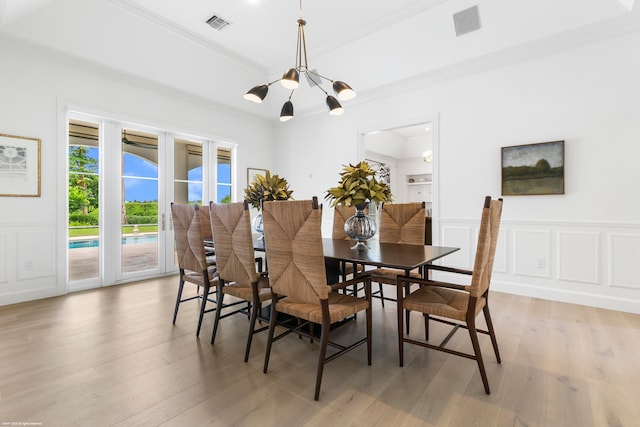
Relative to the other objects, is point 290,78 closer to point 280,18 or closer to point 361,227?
point 361,227

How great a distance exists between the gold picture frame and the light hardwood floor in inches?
55.1

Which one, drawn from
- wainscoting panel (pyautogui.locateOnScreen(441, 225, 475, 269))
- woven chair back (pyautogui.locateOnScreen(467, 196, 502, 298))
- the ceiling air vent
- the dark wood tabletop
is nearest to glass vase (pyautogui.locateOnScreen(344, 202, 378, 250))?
the dark wood tabletop

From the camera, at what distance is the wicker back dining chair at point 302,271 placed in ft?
5.73

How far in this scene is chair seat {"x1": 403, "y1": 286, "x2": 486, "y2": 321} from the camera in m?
1.83

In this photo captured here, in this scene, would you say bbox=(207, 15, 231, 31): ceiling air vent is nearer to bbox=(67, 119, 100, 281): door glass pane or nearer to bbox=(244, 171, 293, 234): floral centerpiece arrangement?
bbox=(67, 119, 100, 281): door glass pane

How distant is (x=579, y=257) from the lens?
3385 mm

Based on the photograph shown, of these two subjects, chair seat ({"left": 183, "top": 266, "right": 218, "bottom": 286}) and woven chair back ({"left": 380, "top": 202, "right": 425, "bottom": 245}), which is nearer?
chair seat ({"left": 183, "top": 266, "right": 218, "bottom": 286})

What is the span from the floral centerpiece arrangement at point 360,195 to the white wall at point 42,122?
348 cm

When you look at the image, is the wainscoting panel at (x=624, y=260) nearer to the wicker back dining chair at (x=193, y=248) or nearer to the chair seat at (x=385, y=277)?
the chair seat at (x=385, y=277)

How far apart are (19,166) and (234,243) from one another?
304cm

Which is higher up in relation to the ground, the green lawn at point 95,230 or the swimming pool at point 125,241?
the green lawn at point 95,230

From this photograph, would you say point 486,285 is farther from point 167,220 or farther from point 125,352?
point 167,220

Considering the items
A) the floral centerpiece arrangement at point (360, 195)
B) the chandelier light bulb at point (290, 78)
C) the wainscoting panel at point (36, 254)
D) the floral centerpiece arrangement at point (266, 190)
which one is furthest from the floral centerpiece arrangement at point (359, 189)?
the wainscoting panel at point (36, 254)

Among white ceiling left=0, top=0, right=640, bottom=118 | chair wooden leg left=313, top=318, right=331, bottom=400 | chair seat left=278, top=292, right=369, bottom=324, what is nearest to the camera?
chair wooden leg left=313, top=318, right=331, bottom=400
